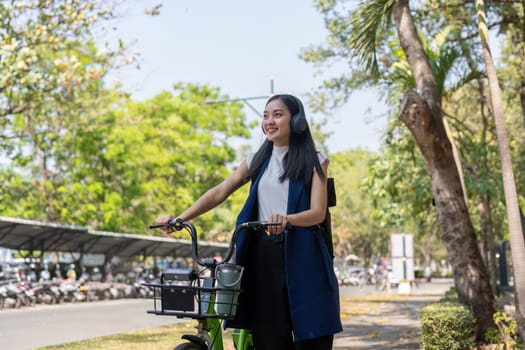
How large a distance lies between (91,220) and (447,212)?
29205 mm

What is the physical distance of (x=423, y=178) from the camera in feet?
67.1

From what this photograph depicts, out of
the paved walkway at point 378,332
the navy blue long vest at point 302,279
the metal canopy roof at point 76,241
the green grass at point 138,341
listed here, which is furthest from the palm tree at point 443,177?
the metal canopy roof at point 76,241

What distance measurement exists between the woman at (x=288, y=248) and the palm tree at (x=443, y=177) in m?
5.58

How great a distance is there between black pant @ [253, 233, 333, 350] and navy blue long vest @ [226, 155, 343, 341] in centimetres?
4

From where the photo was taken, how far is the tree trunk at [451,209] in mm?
9406

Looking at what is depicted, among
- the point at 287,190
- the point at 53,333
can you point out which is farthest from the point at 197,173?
the point at 287,190

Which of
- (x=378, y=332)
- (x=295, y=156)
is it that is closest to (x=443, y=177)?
(x=378, y=332)

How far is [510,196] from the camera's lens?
7266mm

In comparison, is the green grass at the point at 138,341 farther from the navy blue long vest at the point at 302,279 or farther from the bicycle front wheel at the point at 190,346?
the navy blue long vest at the point at 302,279

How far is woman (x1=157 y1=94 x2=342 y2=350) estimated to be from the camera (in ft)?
11.6

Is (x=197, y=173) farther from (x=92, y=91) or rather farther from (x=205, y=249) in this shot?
(x=92, y=91)

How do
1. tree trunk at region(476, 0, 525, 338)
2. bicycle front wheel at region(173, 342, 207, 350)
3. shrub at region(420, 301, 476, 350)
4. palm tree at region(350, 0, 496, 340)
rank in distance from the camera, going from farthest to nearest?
palm tree at region(350, 0, 496, 340) → shrub at region(420, 301, 476, 350) → tree trunk at region(476, 0, 525, 338) → bicycle front wheel at region(173, 342, 207, 350)

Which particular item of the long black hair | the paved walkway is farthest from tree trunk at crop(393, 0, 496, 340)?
the long black hair

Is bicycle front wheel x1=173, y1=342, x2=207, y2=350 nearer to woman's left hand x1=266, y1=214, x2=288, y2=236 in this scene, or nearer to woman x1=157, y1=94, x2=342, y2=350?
woman x1=157, y1=94, x2=342, y2=350
